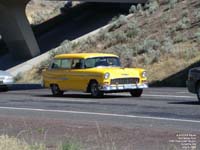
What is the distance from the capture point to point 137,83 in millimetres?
25516

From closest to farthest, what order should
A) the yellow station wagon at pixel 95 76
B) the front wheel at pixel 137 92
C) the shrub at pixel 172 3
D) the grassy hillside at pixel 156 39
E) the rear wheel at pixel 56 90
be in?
the yellow station wagon at pixel 95 76, the front wheel at pixel 137 92, the rear wheel at pixel 56 90, the grassy hillside at pixel 156 39, the shrub at pixel 172 3

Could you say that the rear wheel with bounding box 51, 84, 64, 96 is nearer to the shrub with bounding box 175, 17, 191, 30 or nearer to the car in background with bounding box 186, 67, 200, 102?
the car in background with bounding box 186, 67, 200, 102

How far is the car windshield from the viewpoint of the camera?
26156 mm

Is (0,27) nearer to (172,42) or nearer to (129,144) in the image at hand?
(172,42)

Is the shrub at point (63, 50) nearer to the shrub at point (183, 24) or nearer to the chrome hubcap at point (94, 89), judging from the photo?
the shrub at point (183, 24)

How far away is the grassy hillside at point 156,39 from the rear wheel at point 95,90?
34.0 feet

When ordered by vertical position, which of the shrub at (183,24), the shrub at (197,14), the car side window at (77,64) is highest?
the shrub at (197,14)

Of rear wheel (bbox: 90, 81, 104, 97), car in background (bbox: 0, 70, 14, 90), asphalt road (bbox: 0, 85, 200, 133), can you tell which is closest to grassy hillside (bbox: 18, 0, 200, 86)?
car in background (bbox: 0, 70, 14, 90)

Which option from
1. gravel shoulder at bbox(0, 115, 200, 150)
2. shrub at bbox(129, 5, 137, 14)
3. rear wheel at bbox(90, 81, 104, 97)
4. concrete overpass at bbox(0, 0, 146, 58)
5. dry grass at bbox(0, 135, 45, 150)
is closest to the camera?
dry grass at bbox(0, 135, 45, 150)

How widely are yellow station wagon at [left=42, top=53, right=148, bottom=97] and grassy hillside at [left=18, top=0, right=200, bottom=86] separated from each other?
374 inches

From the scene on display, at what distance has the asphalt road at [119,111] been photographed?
16.5 m

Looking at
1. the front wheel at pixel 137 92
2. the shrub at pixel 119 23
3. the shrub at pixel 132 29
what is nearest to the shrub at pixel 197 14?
the shrub at pixel 132 29

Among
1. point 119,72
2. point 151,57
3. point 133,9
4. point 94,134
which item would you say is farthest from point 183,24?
point 94,134

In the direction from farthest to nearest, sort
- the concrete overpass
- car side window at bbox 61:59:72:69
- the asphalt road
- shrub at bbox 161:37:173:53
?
1. the concrete overpass
2. shrub at bbox 161:37:173:53
3. car side window at bbox 61:59:72:69
4. the asphalt road
